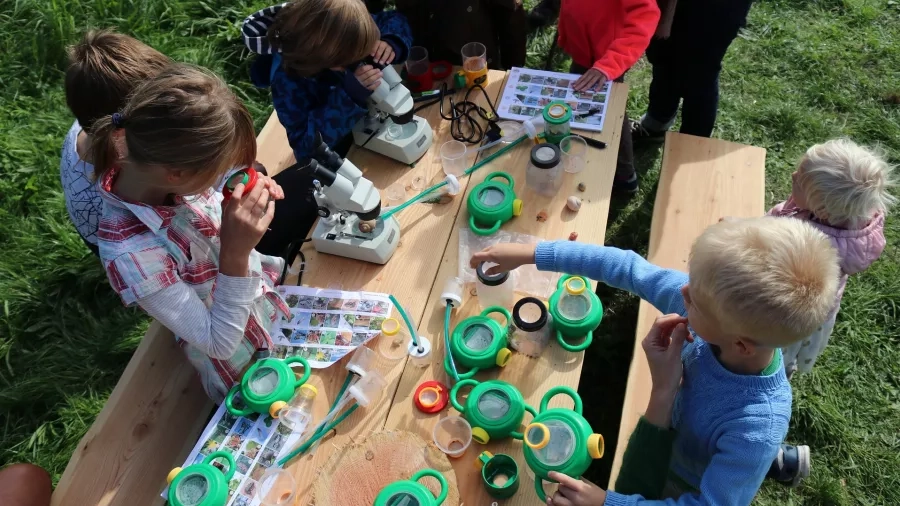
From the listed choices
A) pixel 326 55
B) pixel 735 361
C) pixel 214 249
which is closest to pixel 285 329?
pixel 214 249

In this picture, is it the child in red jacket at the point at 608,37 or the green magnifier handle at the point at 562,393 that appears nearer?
the green magnifier handle at the point at 562,393

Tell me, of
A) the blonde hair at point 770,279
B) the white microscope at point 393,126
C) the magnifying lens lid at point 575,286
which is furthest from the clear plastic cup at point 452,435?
the white microscope at point 393,126

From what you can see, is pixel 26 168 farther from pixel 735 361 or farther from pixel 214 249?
pixel 735 361

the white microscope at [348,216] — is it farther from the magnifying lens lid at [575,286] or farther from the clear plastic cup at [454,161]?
the magnifying lens lid at [575,286]

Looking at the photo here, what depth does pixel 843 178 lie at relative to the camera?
6.66ft

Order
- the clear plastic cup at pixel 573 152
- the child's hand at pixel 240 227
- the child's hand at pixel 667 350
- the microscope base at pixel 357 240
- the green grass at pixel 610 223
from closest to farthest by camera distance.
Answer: the child's hand at pixel 667 350, the child's hand at pixel 240 227, the microscope base at pixel 357 240, the clear plastic cup at pixel 573 152, the green grass at pixel 610 223

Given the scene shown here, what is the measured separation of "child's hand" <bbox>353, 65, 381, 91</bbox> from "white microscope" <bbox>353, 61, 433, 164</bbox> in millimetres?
19

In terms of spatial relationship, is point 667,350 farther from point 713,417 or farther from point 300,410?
point 300,410

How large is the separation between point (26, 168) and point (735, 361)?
156 inches

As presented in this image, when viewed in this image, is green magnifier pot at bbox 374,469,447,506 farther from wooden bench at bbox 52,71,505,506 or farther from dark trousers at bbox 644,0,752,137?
dark trousers at bbox 644,0,752,137

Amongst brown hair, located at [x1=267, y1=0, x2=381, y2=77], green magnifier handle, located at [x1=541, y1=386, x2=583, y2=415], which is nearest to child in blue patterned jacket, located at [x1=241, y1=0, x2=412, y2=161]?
brown hair, located at [x1=267, y1=0, x2=381, y2=77]

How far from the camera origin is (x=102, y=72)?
211 centimetres

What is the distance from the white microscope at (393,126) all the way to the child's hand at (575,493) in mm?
1489

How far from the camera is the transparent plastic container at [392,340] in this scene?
207 cm
